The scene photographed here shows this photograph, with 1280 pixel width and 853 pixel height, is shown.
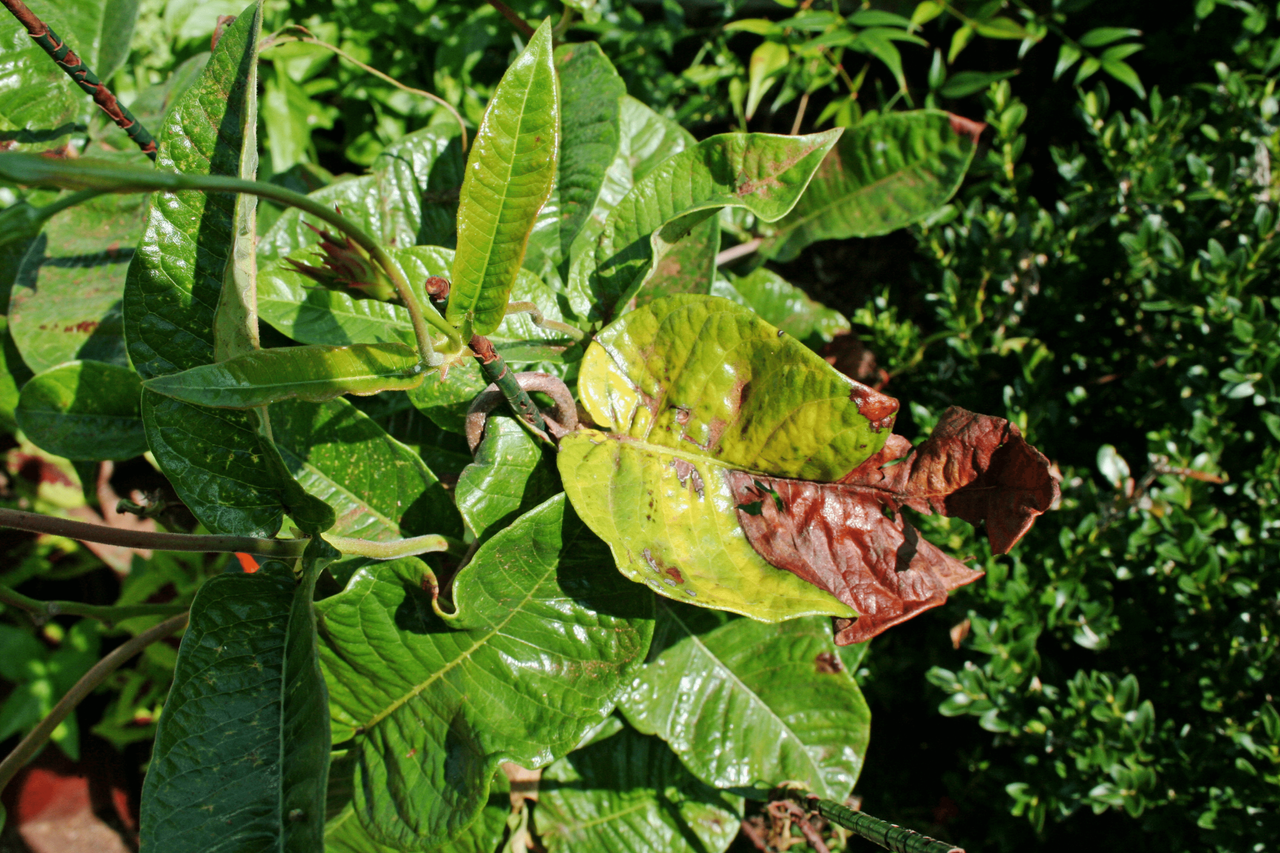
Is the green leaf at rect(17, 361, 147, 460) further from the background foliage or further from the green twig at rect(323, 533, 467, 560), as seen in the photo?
the green twig at rect(323, 533, 467, 560)

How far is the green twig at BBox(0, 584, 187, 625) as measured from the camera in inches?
35.5

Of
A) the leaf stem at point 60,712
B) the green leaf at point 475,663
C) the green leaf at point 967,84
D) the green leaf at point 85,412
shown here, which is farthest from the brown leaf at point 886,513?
the green leaf at point 967,84

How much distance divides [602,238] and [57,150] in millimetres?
937

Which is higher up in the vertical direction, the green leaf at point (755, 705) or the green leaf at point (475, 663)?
the green leaf at point (475, 663)

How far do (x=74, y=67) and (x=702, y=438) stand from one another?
924mm

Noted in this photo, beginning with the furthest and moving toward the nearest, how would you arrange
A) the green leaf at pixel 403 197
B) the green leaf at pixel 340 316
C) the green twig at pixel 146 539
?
the green leaf at pixel 403 197
the green leaf at pixel 340 316
the green twig at pixel 146 539

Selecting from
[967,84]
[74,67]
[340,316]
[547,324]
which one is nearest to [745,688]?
[547,324]

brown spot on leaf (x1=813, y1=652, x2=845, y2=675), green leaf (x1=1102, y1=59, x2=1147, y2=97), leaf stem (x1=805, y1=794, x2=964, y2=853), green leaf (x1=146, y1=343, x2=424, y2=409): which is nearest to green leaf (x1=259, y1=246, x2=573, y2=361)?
green leaf (x1=146, y1=343, x2=424, y2=409)

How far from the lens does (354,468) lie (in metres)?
0.99

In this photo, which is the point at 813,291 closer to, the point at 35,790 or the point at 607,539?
the point at 607,539

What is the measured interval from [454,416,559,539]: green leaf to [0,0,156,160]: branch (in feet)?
2.26

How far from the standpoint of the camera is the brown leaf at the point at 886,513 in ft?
2.69

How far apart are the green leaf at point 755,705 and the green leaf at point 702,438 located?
1.12 ft

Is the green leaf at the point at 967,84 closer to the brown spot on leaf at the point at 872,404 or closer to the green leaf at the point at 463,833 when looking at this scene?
the brown spot on leaf at the point at 872,404
